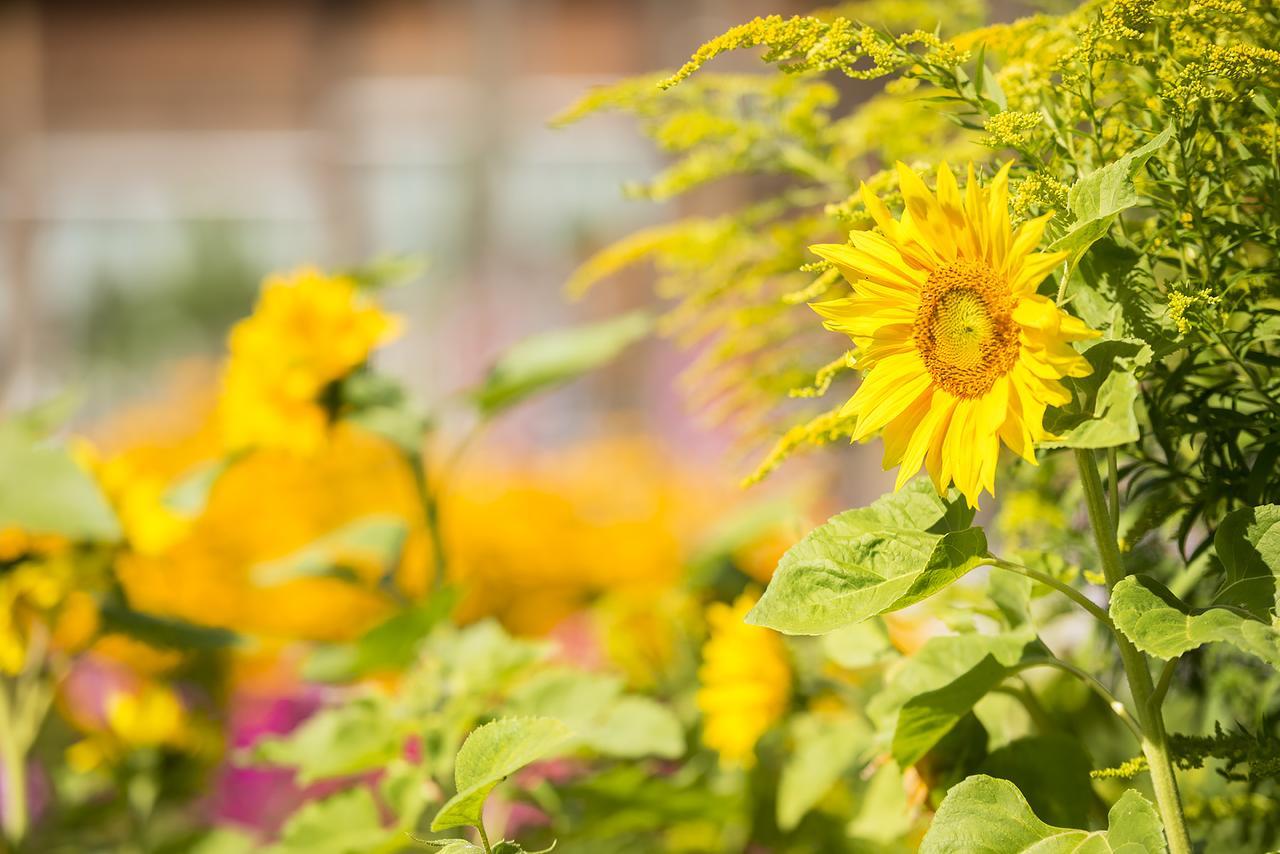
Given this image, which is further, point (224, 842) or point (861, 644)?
point (224, 842)

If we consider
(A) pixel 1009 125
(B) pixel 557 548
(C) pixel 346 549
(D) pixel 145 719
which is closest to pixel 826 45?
(A) pixel 1009 125

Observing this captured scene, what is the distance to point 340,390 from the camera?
20.3 inches

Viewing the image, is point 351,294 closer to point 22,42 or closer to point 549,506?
point 549,506

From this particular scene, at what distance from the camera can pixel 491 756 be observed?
0.85 ft

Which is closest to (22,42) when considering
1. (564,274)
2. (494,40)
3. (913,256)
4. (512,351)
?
(494,40)

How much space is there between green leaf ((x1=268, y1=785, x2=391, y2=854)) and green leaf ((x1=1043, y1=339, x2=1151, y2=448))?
0.23 meters

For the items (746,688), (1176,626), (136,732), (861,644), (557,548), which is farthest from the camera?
(557,548)

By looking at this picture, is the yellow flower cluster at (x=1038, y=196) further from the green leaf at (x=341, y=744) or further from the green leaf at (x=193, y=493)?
the green leaf at (x=193, y=493)

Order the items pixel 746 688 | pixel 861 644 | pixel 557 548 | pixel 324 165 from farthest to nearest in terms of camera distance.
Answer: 1. pixel 324 165
2. pixel 557 548
3. pixel 746 688
4. pixel 861 644

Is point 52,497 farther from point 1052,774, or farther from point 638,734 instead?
point 1052,774

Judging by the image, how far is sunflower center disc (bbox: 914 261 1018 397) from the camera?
0.24 meters

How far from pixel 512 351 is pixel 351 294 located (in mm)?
88

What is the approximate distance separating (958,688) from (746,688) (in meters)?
0.19

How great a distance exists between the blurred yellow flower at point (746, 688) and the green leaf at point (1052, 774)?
0.50 feet
